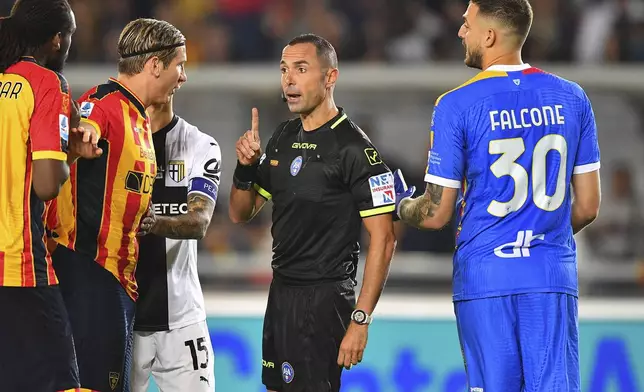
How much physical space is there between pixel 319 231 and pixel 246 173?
50cm

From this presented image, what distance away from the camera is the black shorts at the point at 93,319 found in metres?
4.03

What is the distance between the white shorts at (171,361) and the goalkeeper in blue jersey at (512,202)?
4.70 ft

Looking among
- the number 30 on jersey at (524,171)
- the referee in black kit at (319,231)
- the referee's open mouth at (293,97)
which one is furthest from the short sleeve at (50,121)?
the number 30 on jersey at (524,171)

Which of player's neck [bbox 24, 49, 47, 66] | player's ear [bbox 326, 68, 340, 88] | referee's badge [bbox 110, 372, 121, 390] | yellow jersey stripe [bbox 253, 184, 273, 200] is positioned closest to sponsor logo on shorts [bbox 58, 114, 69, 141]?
player's neck [bbox 24, 49, 47, 66]

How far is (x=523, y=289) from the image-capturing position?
156 inches

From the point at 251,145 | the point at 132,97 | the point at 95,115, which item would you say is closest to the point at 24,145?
the point at 95,115

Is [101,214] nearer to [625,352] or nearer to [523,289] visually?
[523,289]

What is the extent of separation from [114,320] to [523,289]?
5.60ft

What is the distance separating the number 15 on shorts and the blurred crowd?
20.4ft

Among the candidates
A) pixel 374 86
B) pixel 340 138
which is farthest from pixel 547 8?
pixel 340 138

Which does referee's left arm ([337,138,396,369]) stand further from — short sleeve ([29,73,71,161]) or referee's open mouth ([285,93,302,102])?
short sleeve ([29,73,71,161])

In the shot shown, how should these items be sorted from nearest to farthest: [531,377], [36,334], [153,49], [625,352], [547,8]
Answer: [36,334], [531,377], [153,49], [625,352], [547,8]

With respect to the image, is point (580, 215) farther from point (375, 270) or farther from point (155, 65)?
point (155, 65)

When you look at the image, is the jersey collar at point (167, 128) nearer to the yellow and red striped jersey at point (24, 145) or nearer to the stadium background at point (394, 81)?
the yellow and red striped jersey at point (24, 145)
